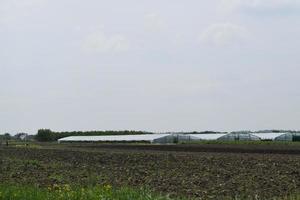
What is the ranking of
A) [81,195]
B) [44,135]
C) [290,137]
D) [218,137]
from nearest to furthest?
[81,195]
[290,137]
[218,137]
[44,135]

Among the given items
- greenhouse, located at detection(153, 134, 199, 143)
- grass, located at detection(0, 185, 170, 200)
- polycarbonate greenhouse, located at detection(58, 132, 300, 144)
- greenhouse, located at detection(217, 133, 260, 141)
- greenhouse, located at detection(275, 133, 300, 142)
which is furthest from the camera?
greenhouse, located at detection(153, 134, 199, 143)

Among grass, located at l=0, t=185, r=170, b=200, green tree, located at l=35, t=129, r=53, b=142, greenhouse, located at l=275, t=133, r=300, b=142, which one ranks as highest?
green tree, located at l=35, t=129, r=53, b=142

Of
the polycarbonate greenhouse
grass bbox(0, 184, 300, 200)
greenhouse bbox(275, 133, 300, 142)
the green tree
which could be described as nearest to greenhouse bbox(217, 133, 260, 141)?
the polycarbonate greenhouse

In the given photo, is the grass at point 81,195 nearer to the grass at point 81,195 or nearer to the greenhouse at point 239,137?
the grass at point 81,195

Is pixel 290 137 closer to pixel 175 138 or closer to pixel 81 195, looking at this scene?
pixel 175 138

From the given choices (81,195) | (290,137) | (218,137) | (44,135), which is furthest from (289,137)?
(81,195)

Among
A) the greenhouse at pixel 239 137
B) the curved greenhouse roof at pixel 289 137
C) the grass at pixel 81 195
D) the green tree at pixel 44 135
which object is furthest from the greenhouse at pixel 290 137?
the grass at pixel 81 195

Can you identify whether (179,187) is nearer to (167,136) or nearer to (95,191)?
(95,191)

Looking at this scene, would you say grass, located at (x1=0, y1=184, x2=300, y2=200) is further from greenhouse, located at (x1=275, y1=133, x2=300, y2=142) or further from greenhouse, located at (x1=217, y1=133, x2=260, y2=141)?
greenhouse, located at (x1=217, y1=133, x2=260, y2=141)

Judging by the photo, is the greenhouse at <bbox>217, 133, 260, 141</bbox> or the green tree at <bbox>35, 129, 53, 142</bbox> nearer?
the greenhouse at <bbox>217, 133, 260, 141</bbox>

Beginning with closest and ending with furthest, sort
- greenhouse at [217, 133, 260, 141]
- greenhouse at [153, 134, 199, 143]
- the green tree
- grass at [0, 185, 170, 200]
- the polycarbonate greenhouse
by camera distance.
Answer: grass at [0, 185, 170, 200], the polycarbonate greenhouse, greenhouse at [217, 133, 260, 141], greenhouse at [153, 134, 199, 143], the green tree

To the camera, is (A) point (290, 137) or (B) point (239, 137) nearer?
(A) point (290, 137)

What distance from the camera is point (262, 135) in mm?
85625

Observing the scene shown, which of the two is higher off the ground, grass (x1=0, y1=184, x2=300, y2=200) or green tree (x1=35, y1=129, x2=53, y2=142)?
green tree (x1=35, y1=129, x2=53, y2=142)
